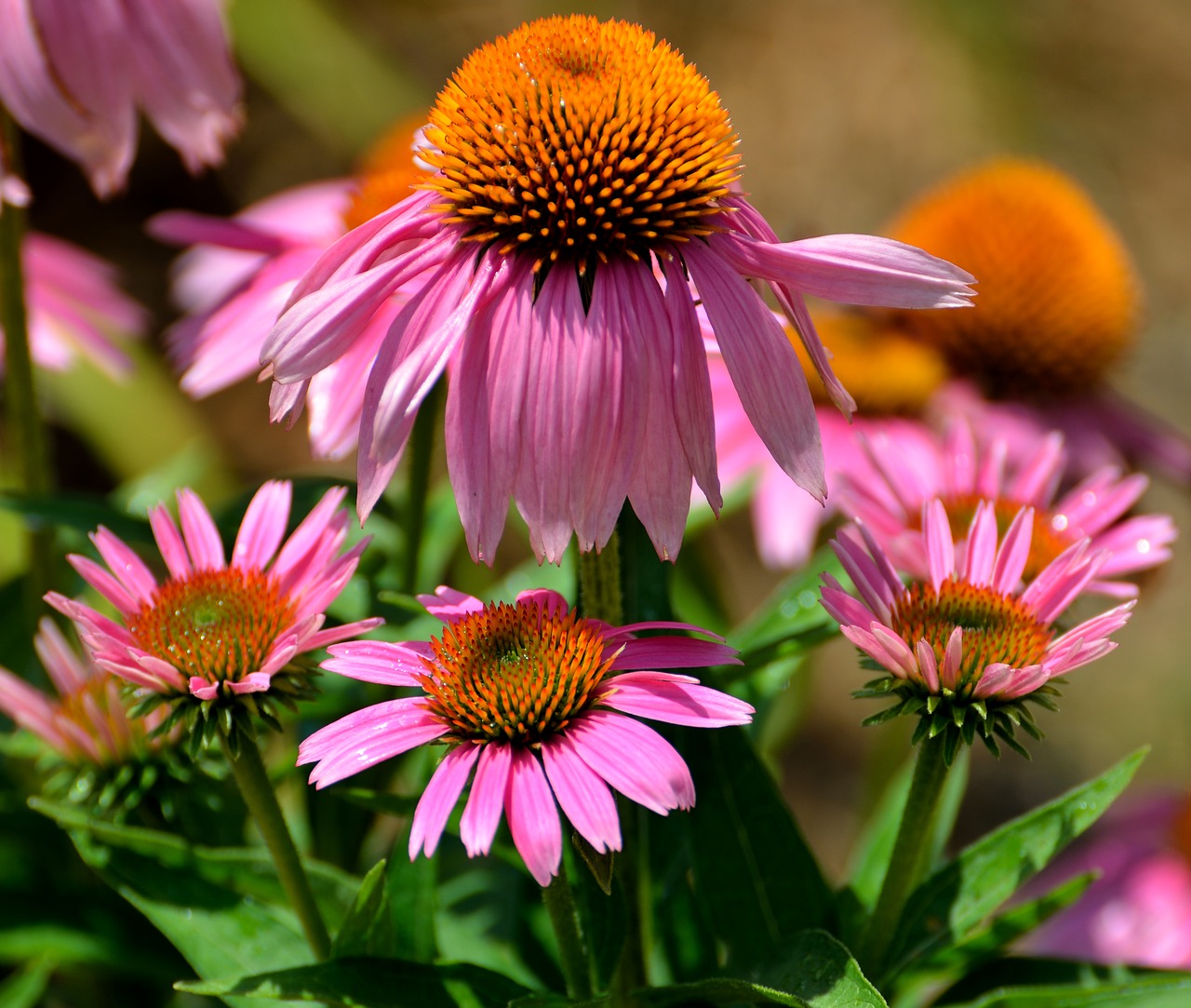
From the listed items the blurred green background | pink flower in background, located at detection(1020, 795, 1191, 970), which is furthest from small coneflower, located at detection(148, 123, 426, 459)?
the blurred green background

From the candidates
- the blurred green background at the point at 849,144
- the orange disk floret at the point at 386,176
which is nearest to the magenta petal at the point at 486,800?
the orange disk floret at the point at 386,176

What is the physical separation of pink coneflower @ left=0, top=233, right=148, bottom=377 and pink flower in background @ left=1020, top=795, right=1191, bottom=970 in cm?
93

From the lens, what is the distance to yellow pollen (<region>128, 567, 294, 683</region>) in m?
0.55

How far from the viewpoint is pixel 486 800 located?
47cm

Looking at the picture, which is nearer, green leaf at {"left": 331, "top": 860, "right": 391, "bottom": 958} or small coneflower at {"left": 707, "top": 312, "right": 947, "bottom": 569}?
green leaf at {"left": 331, "top": 860, "right": 391, "bottom": 958}

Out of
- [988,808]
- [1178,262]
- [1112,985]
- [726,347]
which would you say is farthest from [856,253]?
[1178,262]

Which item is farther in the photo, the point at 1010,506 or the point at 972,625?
the point at 1010,506

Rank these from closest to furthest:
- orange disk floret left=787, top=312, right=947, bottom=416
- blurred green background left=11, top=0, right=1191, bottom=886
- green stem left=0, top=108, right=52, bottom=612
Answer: green stem left=0, top=108, right=52, bottom=612
orange disk floret left=787, top=312, right=947, bottom=416
blurred green background left=11, top=0, right=1191, bottom=886

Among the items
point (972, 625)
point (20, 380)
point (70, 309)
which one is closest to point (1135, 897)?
point (972, 625)

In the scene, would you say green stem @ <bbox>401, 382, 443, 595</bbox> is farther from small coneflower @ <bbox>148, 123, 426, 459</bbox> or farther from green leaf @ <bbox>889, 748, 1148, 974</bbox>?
green leaf @ <bbox>889, 748, 1148, 974</bbox>

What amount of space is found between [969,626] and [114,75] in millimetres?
618

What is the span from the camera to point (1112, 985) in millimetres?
613

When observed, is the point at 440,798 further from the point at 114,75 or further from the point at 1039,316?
the point at 1039,316

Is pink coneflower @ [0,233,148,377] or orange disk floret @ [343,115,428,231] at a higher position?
orange disk floret @ [343,115,428,231]
